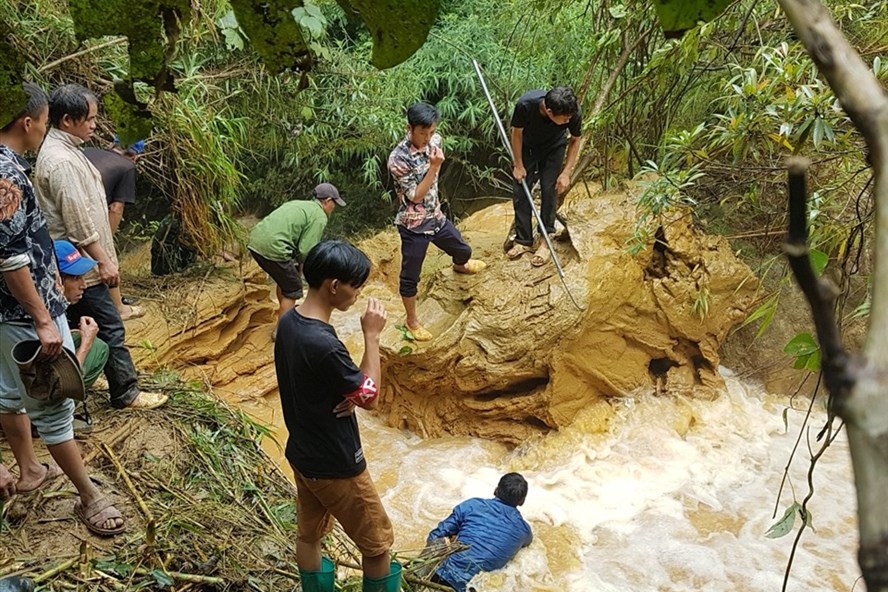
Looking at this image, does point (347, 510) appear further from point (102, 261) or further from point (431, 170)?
point (431, 170)

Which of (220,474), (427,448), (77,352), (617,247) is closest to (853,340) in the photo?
(617,247)

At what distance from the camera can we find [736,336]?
18.0 feet

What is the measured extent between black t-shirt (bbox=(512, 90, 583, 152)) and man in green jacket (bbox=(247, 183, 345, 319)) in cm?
129

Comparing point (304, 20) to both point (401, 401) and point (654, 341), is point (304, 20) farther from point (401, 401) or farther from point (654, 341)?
point (654, 341)

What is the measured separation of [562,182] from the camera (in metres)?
4.48

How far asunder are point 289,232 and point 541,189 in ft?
5.41

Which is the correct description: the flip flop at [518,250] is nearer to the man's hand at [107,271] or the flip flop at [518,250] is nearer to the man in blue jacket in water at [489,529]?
the man in blue jacket in water at [489,529]

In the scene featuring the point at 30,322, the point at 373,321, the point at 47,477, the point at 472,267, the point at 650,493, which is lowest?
the point at 47,477

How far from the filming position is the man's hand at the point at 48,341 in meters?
2.19

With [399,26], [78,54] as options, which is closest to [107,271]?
[78,54]

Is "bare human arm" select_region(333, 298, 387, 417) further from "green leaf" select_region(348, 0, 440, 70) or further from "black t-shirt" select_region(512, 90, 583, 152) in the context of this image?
"black t-shirt" select_region(512, 90, 583, 152)

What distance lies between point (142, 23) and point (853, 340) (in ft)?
15.2

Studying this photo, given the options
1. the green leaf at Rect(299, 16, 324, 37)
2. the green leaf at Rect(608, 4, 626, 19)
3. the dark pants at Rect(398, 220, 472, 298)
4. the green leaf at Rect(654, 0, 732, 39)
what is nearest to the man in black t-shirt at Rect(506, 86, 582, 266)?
the dark pants at Rect(398, 220, 472, 298)

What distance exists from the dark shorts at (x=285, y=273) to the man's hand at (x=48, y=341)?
218 cm
